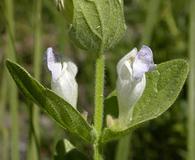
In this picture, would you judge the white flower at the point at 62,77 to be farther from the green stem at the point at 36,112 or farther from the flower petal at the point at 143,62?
the green stem at the point at 36,112

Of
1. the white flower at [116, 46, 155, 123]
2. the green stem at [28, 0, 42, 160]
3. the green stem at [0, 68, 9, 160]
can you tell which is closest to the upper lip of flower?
the white flower at [116, 46, 155, 123]

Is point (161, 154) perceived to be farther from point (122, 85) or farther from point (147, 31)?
point (122, 85)

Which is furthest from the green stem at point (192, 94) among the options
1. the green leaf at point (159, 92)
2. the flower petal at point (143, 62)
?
the flower petal at point (143, 62)

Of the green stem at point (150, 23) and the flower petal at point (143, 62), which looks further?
the green stem at point (150, 23)

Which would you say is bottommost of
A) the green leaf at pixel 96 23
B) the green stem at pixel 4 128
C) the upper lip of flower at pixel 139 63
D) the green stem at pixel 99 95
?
the green stem at pixel 4 128

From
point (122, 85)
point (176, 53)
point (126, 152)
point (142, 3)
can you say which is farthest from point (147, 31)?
point (142, 3)

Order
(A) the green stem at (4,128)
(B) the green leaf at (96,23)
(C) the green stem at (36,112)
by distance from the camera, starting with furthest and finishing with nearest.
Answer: (A) the green stem at (4,128) → (C) the green stem at (36,112) → (B) the green leaf at (96,23)
